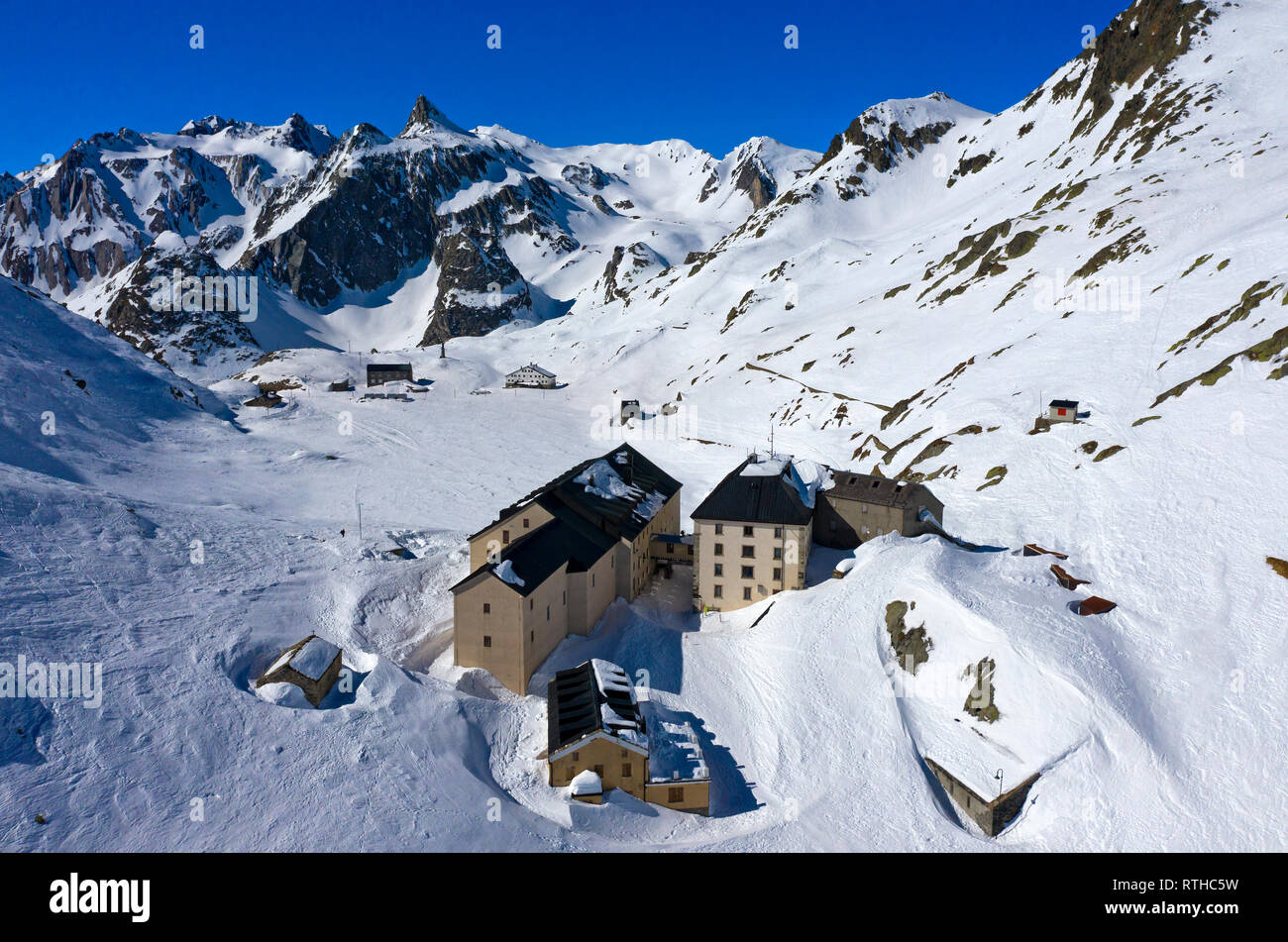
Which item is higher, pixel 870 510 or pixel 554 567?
pixel 870 510

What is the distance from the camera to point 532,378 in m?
134

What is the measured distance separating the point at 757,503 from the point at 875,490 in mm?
8032

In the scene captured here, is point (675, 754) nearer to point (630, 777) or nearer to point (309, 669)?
point (630, 777)

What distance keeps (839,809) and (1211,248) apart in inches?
2539

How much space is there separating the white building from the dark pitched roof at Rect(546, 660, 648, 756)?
10182cm

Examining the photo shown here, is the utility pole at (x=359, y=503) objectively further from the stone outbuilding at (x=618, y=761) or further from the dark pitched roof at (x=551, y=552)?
the stone outbuilding at (x=618, y=761)

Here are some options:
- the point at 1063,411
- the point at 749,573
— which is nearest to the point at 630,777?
the point at 749,573

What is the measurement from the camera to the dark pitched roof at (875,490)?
44.5 meters

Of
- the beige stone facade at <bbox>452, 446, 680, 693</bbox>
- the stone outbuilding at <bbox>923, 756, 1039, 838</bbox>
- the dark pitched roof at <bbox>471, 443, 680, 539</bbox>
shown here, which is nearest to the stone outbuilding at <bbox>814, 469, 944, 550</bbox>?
the beige stone facade at <bbox>452, 446, 680, 693</bbox>

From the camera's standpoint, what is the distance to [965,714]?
31.9 m

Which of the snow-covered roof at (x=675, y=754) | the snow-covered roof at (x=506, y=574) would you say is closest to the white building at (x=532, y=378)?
the snow-covered roof at (x=506, y=574)

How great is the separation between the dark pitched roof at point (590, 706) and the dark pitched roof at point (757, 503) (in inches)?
482
